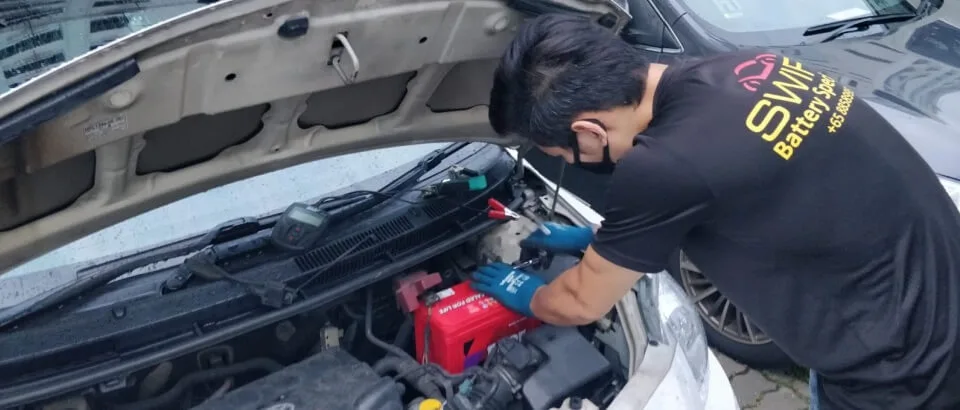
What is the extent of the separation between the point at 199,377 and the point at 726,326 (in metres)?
2.07

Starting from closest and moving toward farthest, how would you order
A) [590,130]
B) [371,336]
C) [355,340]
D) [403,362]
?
1. [590,130]
2. [403,362]
3. [371,336]
4. [355,340]

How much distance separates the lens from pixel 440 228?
2.09m

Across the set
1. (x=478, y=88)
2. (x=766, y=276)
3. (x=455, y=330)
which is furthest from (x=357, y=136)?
(x=766, y=276)

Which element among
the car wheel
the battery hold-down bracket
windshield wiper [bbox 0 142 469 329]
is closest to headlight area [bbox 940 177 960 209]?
the car wheel

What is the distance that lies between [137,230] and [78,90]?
2.30 feet

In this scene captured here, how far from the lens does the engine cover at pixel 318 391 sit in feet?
5.52

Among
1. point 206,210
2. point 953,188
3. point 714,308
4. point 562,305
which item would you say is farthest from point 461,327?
→ point 953,188

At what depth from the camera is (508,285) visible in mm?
1988

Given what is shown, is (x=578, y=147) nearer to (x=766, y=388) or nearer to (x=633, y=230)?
(x=633, y=230)

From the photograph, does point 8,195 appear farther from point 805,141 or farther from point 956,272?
point 956,272

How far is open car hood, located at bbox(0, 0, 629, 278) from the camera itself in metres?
1.37

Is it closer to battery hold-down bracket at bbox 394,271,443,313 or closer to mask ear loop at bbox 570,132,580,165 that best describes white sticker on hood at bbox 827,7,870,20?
mask ear loop at bbox 570,132,580,165

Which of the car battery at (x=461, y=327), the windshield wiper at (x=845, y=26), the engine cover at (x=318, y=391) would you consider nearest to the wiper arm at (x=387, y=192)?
the car battery at (x=461, y=327)

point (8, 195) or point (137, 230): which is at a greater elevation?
point (8, 195)
